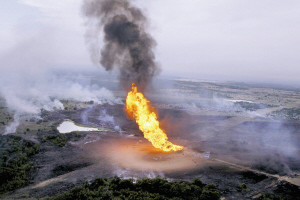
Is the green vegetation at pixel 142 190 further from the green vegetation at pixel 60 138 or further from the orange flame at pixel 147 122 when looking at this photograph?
the green vegetation at pixel 60 138

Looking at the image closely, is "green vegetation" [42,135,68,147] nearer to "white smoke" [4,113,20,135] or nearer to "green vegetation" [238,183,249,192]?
"white smoke" [4,113,20,135]

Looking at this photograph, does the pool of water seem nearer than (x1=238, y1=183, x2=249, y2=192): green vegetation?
No

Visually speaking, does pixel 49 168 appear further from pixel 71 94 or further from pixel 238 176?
pixel 71 94

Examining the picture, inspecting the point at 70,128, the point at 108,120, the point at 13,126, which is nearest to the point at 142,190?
the point at 70,128

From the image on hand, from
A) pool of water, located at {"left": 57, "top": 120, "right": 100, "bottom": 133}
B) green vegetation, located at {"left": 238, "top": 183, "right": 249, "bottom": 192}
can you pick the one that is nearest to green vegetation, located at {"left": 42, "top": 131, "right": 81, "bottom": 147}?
pool of water, located at {"left": 57, "top": 120, "right": 100, "bottom": 133}

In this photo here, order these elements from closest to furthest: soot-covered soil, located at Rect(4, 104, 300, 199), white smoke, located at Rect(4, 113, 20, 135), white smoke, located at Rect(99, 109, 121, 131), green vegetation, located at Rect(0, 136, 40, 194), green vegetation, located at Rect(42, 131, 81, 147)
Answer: soot-covered soil, located at Rect(4, 104, 300, 199) → green vegetation, located at Rect(0, 136, 40, 194) → green vegetation, located at Rect(42, 131, 81, 147) → white smoke, located at Rect(4, 113, 20, 135) → white smoke, located at Rect(99, 109, 121, 131)

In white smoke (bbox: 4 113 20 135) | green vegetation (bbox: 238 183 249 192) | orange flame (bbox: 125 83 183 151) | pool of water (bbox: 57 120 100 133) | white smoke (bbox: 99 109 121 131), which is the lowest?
pool of water (bbox: 57 120 100 133)
